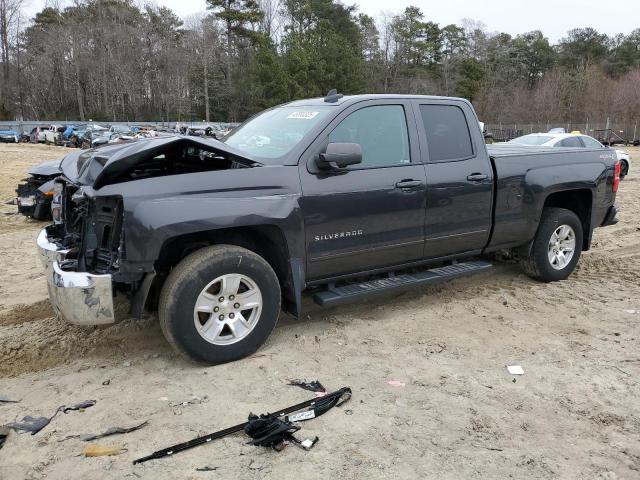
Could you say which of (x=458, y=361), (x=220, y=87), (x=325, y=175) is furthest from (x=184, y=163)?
(x=220, y=87)

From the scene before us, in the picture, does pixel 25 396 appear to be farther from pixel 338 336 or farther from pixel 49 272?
pixel 338 336

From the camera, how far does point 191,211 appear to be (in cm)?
359

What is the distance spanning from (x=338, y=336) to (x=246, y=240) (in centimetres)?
112

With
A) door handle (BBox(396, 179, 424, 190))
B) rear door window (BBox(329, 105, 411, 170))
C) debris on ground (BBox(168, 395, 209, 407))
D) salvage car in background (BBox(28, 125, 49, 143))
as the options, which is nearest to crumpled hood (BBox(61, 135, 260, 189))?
rear door window (BBox(329, 105, 411, 170))

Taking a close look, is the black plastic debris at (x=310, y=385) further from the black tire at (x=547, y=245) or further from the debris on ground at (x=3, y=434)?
the black tire at (x=547, y=245)

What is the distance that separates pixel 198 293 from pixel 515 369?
7.65ft

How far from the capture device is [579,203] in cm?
620

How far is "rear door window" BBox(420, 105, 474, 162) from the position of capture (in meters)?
4.88

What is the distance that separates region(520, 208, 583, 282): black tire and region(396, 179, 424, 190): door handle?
6.34ft

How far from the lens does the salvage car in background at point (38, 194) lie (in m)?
8.12

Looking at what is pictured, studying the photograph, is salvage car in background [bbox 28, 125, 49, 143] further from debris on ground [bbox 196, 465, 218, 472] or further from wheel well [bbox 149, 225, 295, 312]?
debris on ground [bbox 196, 465, 218, 472]

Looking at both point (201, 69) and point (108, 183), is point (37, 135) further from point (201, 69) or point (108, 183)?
point (108, 183)

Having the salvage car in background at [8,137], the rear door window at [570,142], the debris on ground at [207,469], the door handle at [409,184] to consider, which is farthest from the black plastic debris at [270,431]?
the salvage car in background at [8,137]

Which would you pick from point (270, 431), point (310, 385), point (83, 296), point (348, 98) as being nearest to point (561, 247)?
point (348, 98)
